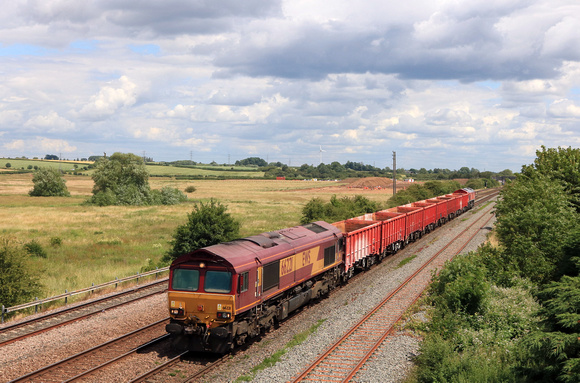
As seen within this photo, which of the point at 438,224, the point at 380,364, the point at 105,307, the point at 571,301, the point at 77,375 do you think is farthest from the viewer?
the point at 438,224

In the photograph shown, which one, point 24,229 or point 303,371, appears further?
point 24,229

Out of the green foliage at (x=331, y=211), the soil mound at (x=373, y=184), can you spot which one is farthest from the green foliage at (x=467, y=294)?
the soil mound at (x=373, y=184)

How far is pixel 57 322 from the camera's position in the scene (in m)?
19.5

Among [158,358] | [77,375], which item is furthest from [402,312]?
[77,375]

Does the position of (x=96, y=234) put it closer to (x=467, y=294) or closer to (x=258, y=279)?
(x=258, y=279)

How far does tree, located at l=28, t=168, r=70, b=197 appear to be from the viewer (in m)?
97.8

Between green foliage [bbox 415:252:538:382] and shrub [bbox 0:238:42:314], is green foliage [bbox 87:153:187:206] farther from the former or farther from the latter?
green foliage [bbox 415:252:538:382]

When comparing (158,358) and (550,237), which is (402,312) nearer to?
(550,237)

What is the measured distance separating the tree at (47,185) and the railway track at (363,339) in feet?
302

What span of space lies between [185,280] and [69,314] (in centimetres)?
838

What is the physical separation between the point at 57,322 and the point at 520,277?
69.5 feet

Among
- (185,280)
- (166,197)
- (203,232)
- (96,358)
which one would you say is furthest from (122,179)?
(185,280)

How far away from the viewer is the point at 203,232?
32.9 metres

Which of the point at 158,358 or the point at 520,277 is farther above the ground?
the point at 520,277
